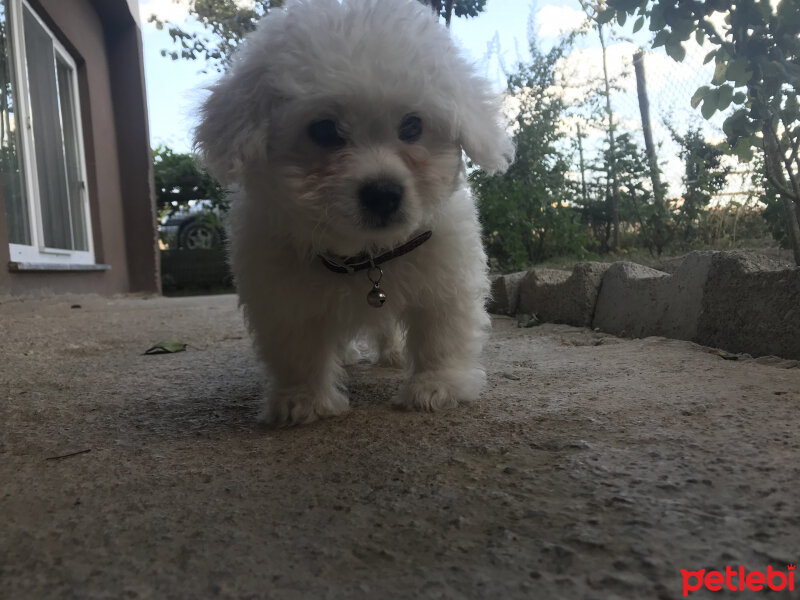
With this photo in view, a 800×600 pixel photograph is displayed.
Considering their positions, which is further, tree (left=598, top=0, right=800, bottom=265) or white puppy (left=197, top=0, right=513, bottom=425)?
tree (left=598, top=0, right=800, bottom=265)

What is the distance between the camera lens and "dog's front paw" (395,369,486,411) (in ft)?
7.22

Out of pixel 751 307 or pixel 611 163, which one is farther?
pixel 611 163

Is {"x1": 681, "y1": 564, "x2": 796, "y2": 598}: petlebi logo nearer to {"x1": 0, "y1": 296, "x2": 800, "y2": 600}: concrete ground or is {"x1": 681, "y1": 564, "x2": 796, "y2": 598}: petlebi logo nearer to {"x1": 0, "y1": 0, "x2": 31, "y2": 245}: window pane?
{"x1": 0, "y1": 296, "x2": 800, "y2": 600}: concrete ground

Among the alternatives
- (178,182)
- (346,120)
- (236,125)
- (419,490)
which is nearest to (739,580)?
(419,490)

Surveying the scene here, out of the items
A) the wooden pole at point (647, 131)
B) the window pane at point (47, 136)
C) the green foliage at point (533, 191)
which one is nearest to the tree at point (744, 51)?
the wooden pole at point (647, 131)

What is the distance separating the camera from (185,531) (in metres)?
1.27

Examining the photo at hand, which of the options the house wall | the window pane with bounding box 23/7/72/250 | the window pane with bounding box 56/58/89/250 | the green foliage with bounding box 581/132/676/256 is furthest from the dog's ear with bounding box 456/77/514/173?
the window pane with bounding box 56/58/89/250

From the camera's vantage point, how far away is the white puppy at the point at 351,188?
1996 mm

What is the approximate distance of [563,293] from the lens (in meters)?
4.17

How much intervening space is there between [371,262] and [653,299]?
1.77 meters

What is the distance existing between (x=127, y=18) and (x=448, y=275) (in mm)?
8623

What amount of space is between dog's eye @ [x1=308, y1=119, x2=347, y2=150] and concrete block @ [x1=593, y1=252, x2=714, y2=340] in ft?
5.90

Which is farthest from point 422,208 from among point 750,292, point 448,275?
point 750,292

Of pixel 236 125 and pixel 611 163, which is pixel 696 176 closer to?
pixel 611 163
